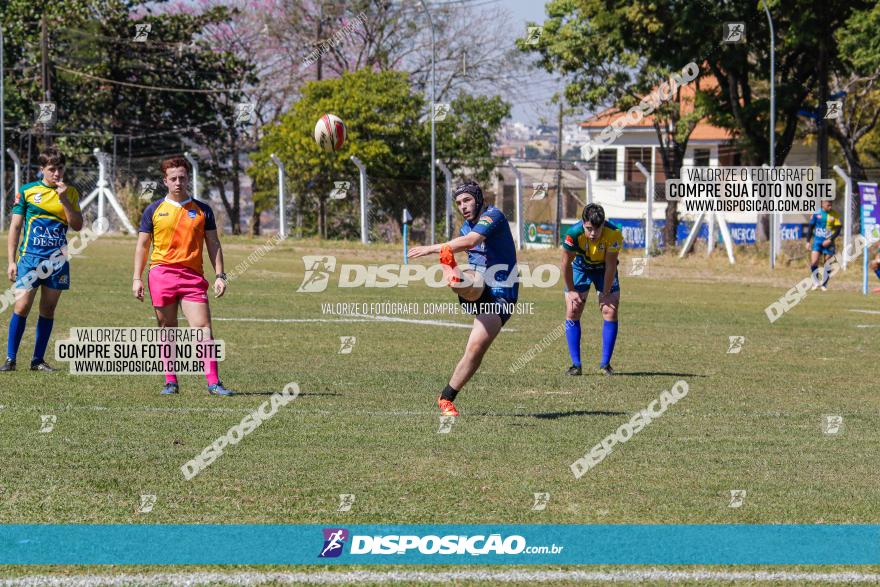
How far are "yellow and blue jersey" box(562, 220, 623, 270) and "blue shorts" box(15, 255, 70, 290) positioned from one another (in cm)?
503

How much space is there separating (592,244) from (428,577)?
790 cm

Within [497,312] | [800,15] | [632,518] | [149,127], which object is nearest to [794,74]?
[800,15]

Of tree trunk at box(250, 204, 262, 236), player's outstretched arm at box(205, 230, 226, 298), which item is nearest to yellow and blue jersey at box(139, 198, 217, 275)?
player's outstretched arm at box(205, 230, 226, 298)

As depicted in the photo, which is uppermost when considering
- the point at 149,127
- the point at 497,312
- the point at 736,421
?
the point at 149,127

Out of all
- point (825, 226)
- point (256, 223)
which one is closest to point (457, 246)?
point (825, 226)

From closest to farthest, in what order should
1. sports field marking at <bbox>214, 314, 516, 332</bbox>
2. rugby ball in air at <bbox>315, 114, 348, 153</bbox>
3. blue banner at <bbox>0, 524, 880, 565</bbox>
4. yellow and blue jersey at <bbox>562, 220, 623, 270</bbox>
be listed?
1. blue banner at <bbox>0, 524, 880, 565</bbox>
2. yellow and blue jersey at <bbox>562, 220, 623, 270</bbox>
3. sports field marking at <bbox>214, 314, 516, 332</bbox>
4. rugby ball in air at <bbox>315, 114, 348, 153</bbox>

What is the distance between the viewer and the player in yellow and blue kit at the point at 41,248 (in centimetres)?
1206

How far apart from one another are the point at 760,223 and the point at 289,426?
114 feet

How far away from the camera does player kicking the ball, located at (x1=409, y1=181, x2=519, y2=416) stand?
944 cm

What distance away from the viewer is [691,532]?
21.2ft

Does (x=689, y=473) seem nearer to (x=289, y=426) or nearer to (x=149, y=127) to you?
(x=289, y=426)

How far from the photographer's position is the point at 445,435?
9.18m

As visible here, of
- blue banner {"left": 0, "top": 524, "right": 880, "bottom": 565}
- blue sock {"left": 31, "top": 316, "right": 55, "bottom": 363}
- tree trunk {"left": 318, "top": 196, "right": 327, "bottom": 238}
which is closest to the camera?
blue banner {"left": 0, "top": 524, "right": 880, "bottom": 565}

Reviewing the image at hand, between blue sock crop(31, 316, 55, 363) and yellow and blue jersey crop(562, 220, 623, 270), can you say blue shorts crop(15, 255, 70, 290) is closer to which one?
blue sock crop(31, 316, 55, 363)
